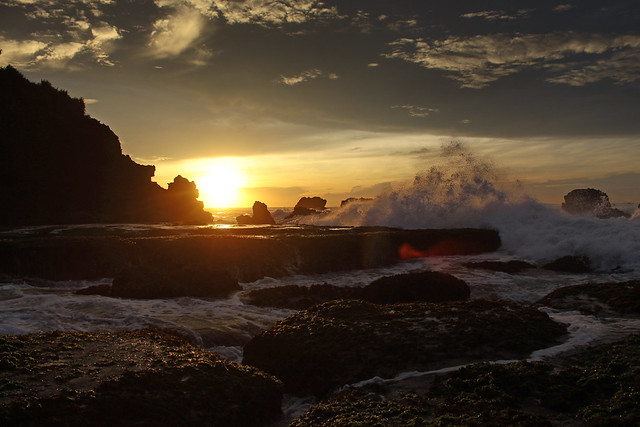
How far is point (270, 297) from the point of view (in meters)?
13.9

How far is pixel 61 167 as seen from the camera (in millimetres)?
47594

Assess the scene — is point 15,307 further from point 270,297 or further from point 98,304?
point 270,297

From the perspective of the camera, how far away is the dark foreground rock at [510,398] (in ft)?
16.1

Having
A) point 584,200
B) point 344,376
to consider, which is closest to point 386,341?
point 344,376

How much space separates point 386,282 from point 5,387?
35.1 ft

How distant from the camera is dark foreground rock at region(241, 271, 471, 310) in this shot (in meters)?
13.5

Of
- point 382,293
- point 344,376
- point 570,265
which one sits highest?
point 382,293

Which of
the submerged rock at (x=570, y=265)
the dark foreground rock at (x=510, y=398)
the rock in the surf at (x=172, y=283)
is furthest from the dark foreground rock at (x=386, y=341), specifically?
the submerged rock at (x=570, y=265)

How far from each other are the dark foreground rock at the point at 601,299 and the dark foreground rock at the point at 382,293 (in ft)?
9.53

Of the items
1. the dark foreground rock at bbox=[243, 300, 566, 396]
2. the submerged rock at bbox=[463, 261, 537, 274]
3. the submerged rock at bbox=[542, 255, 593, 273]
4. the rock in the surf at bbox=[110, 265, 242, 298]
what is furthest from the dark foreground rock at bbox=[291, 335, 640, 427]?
the submerged rock at bbox=[542, 255, 593, 273]

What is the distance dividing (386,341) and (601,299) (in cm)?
660

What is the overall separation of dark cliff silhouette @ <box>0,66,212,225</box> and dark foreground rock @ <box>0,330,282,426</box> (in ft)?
134

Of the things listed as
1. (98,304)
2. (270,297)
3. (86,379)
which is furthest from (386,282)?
(86,379)

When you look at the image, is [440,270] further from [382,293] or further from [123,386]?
[123,386]
